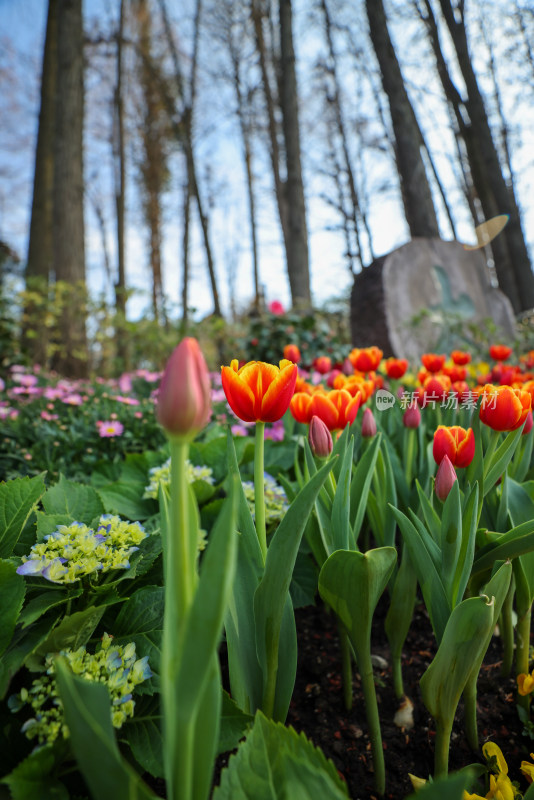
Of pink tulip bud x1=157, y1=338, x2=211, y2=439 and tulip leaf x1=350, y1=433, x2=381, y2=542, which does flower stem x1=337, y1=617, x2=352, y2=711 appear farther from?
pink tulip bud x1=157, y1=338, x2=211, y2=439

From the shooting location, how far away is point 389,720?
1113 mm

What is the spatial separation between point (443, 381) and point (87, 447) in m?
1.66

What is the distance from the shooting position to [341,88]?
44.3ft

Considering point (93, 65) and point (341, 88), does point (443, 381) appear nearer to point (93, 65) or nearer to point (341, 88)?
point (93, 65)

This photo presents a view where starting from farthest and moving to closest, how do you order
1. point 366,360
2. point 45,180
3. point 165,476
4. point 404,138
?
1. point 45,180
2. point 404,138
3. point 366,360
4. point 165,476

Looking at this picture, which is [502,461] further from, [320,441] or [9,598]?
[9,598]

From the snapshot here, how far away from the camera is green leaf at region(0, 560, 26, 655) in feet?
2.60

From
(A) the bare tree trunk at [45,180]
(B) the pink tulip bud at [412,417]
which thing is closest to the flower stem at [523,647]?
(B) the pink tulip bud at [412,417]

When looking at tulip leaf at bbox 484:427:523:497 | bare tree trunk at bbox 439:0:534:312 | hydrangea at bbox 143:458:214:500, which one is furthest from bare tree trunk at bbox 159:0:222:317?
tulip leaf at bbox 484:427:523:497

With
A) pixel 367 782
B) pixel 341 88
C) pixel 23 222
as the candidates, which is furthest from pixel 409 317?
pixel 23 222

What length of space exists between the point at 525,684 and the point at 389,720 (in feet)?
1.01

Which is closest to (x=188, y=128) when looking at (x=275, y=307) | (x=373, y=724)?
(x=275, y=307)

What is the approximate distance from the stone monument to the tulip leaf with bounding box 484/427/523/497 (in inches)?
145

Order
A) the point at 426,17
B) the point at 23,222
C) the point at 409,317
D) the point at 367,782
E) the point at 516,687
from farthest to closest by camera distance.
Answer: the point at 23,222
the point at 426,17
the point at 409,317
the point at 516,687
the point at 367,782
